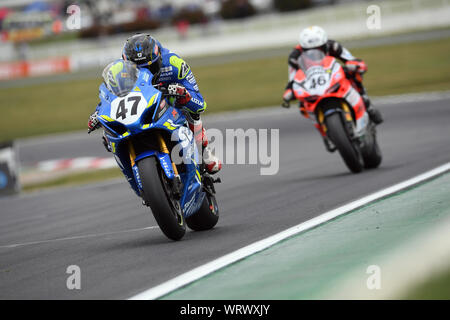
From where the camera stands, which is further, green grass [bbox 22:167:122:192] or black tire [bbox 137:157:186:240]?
green grass [bbox 22:167:122:192]

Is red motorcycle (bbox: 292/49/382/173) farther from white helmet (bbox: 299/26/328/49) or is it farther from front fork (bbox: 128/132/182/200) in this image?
front fork (bbox: 128/132/182/200)

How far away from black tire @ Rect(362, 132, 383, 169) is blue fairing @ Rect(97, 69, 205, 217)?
4.31 metres

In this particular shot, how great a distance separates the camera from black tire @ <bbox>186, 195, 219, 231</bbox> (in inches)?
311

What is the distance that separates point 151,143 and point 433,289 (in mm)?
2846

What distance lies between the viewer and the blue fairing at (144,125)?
685cm

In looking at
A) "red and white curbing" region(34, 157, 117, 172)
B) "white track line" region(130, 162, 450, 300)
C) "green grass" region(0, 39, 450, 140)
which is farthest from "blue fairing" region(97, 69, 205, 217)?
"green grass" region(0, 39, 450, 140)

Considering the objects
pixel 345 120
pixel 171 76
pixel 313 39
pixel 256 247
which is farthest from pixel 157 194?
pixel 313 39

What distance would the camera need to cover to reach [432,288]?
5000 mm

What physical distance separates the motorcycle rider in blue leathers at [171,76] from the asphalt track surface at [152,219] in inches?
35.1

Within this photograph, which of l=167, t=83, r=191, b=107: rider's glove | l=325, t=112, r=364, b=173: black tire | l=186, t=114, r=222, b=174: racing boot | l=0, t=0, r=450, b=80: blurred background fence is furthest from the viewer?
l=0, t=0, r=450, b=80: blurred background fence

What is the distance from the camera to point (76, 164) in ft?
61.9

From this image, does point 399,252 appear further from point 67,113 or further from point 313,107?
point 67,113

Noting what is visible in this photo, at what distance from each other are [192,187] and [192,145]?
368 millimetres

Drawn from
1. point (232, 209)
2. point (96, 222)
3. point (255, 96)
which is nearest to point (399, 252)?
point (232, 209)
